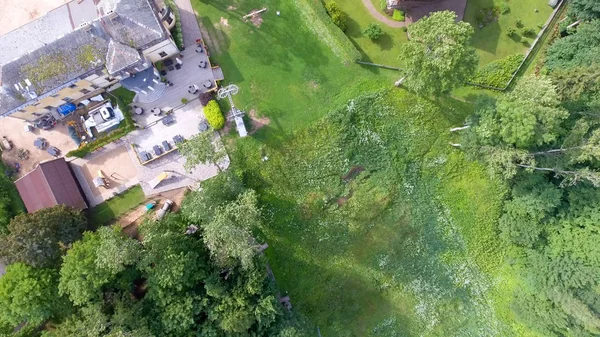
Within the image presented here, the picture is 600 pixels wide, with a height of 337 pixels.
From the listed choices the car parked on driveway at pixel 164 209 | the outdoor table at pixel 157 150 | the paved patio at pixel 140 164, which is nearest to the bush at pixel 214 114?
the paved patio at pixel 140 164

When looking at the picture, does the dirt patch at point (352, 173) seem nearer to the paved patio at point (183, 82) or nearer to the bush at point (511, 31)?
the paved patio at point (183, 82)

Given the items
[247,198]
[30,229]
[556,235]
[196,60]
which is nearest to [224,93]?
[196,60]

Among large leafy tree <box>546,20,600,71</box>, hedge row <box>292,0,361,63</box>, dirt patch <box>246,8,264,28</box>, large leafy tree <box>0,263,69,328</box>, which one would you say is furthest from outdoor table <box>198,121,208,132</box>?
large leafy tree <box>546,20,600,71</box>

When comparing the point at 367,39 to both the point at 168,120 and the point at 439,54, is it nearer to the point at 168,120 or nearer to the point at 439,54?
the point at 439,54

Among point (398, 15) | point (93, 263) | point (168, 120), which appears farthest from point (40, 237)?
point (398, 15)

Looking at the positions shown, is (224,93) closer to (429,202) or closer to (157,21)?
(157,21)
